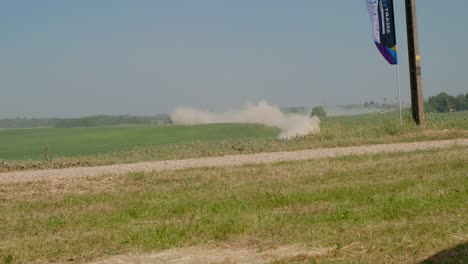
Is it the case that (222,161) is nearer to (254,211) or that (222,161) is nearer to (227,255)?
(254,211)

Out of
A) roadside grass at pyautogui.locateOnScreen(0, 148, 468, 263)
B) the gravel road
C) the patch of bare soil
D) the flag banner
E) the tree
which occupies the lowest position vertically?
the patch of bare soil

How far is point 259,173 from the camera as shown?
38.6 feet

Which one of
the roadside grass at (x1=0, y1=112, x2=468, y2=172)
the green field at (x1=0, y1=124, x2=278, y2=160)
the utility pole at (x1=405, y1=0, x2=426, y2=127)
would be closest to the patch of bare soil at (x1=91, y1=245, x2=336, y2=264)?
the roadside grass at (x1=0, y1=112, x2=468, y2=172)

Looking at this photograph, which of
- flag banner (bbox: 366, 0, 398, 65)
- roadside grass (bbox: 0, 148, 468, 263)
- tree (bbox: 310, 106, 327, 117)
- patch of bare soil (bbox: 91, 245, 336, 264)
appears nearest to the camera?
patch of bare soil (bbox: 91, 245, 336, 264)

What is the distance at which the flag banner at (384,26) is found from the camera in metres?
20.5

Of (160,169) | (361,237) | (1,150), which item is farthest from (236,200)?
(1,150)

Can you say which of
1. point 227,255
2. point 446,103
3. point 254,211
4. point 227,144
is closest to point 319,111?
point 446,103

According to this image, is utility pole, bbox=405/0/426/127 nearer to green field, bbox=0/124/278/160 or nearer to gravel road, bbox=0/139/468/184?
gravel road, bbox=0/139/468/184

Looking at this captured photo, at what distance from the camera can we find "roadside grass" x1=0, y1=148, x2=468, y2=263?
247 inches

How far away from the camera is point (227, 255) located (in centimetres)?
593

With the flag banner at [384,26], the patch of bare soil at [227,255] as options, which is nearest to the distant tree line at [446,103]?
the flag banner at [384,26]

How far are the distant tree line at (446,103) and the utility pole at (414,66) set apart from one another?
27.4 metres

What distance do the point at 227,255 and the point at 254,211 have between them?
6.76ft

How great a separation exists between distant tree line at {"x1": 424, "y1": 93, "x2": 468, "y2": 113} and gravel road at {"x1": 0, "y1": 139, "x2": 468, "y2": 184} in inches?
1244
